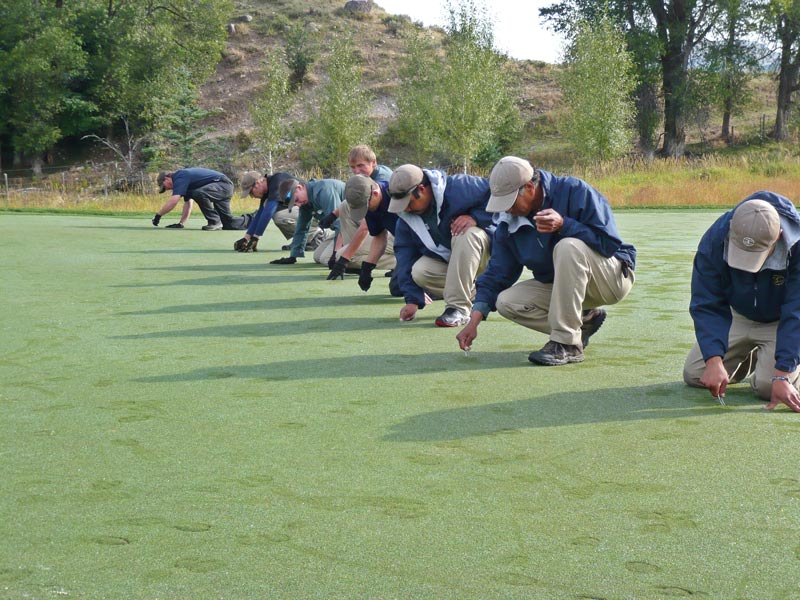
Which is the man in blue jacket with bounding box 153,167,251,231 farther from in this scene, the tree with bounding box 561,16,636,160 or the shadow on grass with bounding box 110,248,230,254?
the tree with bounding box 561,16,636,160

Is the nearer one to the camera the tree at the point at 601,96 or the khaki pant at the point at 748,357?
the khaki pant at the point at 748,357

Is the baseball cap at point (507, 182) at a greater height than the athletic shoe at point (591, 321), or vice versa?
the baseball cap at point (507, 182)

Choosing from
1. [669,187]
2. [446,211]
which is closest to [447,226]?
[446,211]

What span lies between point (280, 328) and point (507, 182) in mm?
2484

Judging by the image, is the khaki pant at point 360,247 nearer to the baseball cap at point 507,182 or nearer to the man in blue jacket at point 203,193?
the baseball cap at point 507,182

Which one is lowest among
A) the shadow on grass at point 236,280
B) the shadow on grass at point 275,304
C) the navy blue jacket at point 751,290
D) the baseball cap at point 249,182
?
the shadow on grass at point 275,304

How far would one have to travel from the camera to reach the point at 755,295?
4.57 m

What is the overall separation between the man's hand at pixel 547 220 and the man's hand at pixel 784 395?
154 centimetres

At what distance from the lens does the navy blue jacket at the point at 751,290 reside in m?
4.24

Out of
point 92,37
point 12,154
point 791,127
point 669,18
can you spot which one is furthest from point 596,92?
point 12,154

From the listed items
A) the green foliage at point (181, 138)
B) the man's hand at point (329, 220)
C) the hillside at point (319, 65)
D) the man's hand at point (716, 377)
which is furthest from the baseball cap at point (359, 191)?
the hillside at point (319, 65)

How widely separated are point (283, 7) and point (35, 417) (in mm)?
72922

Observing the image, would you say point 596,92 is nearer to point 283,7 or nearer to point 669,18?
point 669,18

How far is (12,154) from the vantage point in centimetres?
5172
